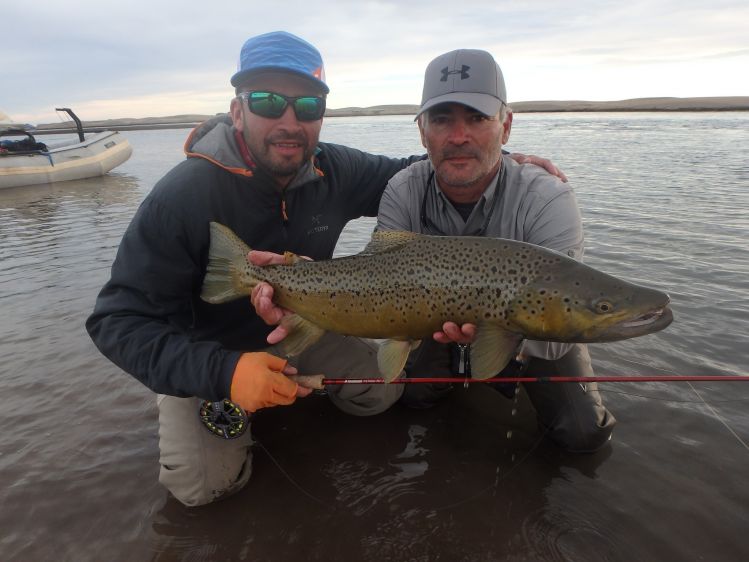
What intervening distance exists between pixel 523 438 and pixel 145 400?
3.31 m

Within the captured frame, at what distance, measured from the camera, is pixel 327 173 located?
4.28 metres

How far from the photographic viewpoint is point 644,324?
264cm

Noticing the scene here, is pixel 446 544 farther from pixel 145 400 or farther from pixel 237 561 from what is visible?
pixel 145 400

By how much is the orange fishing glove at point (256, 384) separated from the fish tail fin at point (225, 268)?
66 cm

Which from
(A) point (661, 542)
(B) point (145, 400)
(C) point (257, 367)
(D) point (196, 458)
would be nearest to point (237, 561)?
(D) point (196, 458)

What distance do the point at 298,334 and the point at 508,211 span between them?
1818mm

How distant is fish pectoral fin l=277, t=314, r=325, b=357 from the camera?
3.48 meters

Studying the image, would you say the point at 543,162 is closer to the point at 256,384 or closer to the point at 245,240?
the point at 245,240

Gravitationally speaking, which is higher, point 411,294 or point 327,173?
point 327,173

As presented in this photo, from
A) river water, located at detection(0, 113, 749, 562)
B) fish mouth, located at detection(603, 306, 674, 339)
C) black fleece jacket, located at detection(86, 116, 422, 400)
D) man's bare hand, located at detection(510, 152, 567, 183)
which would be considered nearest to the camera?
fish mouth, located at detection(603, 306, 674, 339)

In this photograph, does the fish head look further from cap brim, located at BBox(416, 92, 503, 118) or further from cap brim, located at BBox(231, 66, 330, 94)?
cap brim, located at BBox(231, 66, 330, 94)

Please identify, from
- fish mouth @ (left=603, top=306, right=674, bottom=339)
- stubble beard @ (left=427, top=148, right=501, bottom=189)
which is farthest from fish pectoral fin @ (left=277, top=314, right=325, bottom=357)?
fish mouth @ (left=603, top=306, right=674, bottom=339)

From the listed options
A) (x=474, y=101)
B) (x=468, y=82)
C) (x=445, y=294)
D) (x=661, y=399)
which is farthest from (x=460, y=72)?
(x=661, y=399)

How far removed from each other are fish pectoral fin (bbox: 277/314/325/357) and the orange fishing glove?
46cm
